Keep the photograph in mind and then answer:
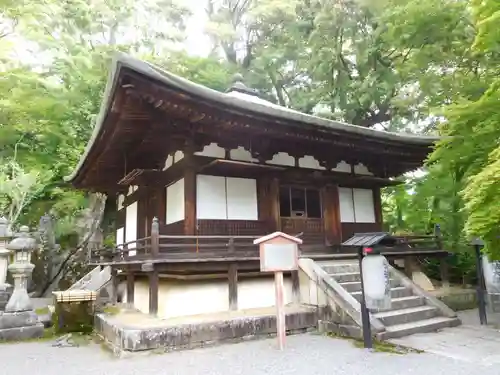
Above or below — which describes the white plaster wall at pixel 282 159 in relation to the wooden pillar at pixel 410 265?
above

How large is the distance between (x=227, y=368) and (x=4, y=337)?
17.9 ft

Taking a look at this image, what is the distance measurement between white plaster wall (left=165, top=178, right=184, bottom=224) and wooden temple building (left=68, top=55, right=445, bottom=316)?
5 cm

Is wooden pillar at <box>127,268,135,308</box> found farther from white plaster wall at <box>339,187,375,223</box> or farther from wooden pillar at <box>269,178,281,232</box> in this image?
white plaster wall at <box>339,187,375,223</box>

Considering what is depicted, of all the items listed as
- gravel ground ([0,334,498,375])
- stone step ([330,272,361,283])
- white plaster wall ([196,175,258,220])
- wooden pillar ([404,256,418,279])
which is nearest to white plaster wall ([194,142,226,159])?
white plaster wall ([196,175,258,220])

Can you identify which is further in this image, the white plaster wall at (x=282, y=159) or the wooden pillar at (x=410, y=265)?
the wooden pillar at (x=410, y=265)

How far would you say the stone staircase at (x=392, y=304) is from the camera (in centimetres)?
663

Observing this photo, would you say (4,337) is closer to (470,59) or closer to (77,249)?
(77,249)

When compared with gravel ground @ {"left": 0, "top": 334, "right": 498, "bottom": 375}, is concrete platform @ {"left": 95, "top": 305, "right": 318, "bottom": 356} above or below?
above

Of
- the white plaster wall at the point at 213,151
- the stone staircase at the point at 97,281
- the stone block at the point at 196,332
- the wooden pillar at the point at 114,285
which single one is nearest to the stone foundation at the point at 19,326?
the stone block at the point at 196,332

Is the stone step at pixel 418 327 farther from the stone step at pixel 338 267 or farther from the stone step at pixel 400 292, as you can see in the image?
the stone step at pixel 338 267

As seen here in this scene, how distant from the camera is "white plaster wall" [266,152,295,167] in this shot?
9664 mm

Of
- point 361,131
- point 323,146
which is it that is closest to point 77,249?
point 323,146

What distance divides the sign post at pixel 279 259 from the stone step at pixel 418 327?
5.50ft

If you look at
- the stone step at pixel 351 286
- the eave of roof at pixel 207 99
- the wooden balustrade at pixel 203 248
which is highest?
the eave of roof at pixel 207 99
